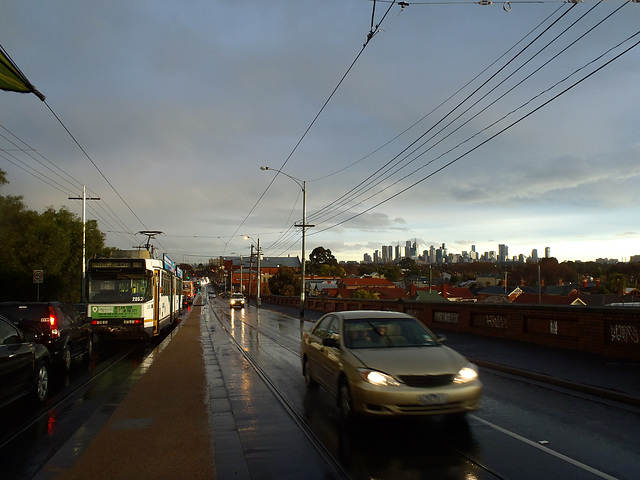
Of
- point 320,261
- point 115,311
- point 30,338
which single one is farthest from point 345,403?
point 320,261

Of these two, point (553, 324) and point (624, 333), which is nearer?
point (624, 333)

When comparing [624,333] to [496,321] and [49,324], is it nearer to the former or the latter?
[496,321]

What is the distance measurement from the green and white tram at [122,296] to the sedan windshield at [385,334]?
1065 centimetres

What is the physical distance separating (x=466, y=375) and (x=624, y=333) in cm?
720

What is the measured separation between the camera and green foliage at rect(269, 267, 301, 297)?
82000 mm

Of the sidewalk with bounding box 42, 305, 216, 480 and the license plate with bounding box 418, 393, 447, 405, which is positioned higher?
the license plate with bounding box 418, 393, 447, 405

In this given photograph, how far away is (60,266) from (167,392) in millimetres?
33961

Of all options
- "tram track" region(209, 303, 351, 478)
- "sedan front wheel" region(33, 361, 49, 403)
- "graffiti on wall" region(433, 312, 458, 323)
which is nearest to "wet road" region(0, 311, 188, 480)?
"sedan front wheel" region(33, 361, 49, 403)

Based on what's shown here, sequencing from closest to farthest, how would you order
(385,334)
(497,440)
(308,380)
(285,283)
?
1. (497,440)
2. (385,334)
3. (308,380)
4. (285,283)

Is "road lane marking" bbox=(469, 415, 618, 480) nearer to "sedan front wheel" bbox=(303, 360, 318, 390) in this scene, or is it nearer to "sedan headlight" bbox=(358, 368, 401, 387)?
"sedan headlight" bbox=(358, 368, 401, 387)

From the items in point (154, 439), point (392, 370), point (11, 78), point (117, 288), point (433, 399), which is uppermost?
point (11, 78)

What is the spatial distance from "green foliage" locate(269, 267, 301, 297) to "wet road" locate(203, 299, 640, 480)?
73354mm

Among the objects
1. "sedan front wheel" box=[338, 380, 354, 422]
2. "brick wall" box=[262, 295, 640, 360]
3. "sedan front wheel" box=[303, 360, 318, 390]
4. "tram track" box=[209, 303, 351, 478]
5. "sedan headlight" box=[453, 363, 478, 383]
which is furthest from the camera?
"brick wall" box=[262, 295, 640, 360]

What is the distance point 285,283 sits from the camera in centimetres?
8350
